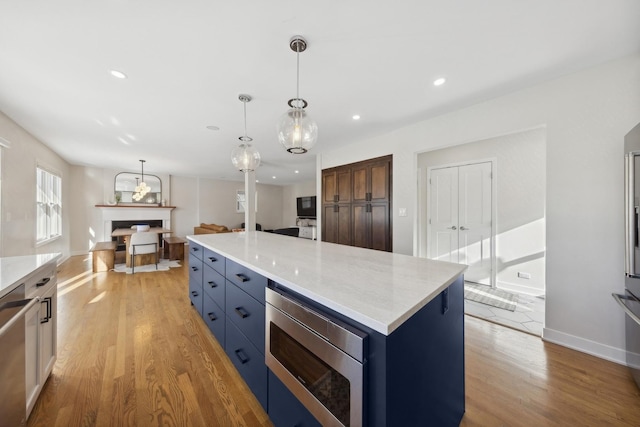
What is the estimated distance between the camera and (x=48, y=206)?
15.5 ft

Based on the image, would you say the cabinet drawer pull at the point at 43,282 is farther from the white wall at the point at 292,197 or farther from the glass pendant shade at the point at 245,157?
the white wall at the point at 292,197

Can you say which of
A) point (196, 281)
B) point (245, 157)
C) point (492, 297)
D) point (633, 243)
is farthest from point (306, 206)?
point (633, 243)

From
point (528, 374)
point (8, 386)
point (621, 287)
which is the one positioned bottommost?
point (528, 374)

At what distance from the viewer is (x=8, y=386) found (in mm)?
984

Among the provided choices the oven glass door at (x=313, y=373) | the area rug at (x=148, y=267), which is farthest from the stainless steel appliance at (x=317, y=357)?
the area rug at (x=148, y=267)

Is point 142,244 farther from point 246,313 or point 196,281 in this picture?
point 246,313

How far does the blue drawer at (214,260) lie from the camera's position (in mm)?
1872

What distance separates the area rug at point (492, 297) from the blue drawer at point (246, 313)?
294 centimetres

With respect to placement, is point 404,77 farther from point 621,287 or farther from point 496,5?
point 621,287

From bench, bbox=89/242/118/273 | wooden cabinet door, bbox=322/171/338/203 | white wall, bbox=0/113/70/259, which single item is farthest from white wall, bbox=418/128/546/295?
bench, bbox=89/242/118/273

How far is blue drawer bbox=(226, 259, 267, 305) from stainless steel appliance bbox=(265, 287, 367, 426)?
11cm

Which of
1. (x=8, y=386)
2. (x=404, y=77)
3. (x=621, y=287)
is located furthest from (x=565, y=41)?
(x=8, y=386)

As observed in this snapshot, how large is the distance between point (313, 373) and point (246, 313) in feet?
2.16

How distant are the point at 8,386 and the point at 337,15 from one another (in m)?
2.46
